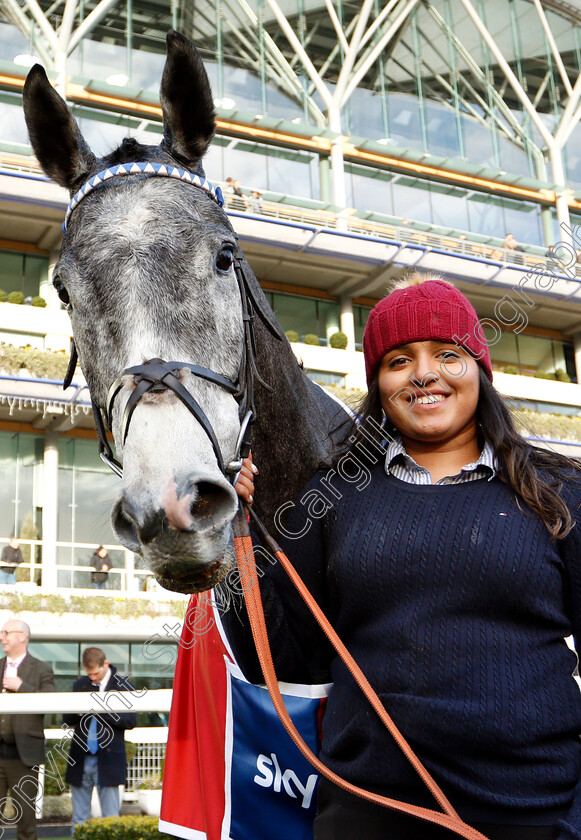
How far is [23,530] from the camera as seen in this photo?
21.2m

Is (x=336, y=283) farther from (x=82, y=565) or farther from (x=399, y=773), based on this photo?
(x=399, y=773)

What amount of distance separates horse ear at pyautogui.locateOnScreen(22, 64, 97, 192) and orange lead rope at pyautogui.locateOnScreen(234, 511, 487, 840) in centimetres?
117

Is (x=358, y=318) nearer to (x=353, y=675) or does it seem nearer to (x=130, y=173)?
(x=130, y=173)

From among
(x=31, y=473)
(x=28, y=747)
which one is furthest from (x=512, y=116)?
(x=28, y=747)

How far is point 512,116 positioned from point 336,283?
11119 millimetres

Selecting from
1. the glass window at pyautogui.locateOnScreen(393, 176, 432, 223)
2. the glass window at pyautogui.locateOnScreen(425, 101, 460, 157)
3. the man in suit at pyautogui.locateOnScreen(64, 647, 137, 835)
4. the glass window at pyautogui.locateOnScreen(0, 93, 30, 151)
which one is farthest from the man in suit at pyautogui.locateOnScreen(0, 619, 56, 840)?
the glass window at pyautogui.locateOnScreen(425, 101, 460, 157)

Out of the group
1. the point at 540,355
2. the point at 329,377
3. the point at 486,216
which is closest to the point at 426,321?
the point at 329,377

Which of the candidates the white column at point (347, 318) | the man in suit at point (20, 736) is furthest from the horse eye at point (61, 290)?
the white column at point (347, 318)

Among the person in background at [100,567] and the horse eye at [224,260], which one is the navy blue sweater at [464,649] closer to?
the horse eye at [224,260]

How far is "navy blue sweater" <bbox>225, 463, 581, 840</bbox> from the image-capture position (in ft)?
6.38

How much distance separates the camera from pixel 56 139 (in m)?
2.69

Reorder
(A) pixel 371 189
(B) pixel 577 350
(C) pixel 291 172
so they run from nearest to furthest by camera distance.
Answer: (C) pixel 291 172
(A) pixel 371 189
(B) pixel 577 350

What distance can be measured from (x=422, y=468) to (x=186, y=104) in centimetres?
128

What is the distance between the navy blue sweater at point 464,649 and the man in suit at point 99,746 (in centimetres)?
509
